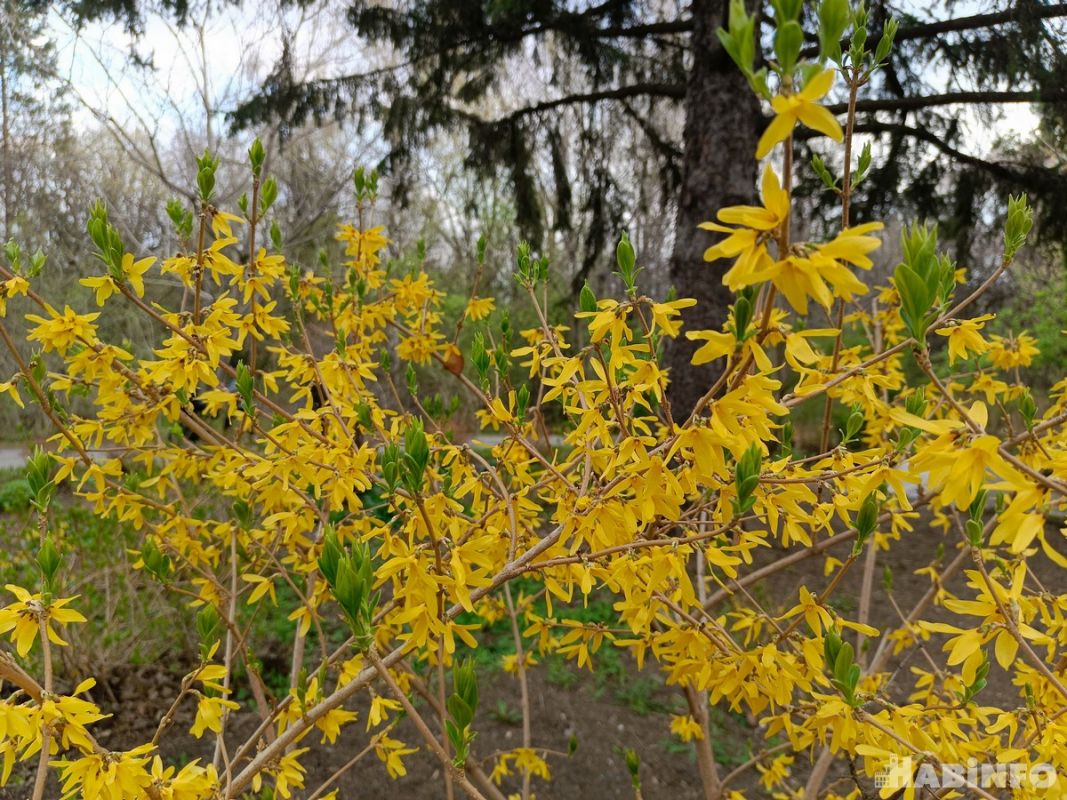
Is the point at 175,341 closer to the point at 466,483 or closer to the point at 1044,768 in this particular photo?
the point at 466,483

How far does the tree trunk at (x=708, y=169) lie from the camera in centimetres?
415

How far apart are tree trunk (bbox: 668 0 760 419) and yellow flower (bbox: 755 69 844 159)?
347 centimetres

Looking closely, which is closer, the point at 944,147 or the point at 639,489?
the point at 639,489

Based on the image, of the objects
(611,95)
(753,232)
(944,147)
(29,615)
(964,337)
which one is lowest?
(29,615)

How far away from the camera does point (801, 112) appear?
671mm

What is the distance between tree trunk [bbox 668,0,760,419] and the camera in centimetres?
415

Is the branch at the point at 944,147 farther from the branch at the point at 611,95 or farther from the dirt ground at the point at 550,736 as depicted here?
the dirt ground at the point at 550,736

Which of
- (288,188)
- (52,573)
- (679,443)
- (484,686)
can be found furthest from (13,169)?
(679,443)

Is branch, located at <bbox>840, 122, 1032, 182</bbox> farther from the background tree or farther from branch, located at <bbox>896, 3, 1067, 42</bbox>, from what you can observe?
branch, located at <bbox>896, 3, 1067, 42</bbox>

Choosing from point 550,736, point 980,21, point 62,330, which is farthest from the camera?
point 980,21

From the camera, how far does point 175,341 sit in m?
1.52


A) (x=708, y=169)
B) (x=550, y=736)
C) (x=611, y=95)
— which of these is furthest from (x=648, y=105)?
(x=550, y=736)

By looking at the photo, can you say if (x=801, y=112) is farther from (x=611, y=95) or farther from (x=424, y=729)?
(x=611, y=95)

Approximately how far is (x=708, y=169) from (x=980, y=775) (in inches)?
145
